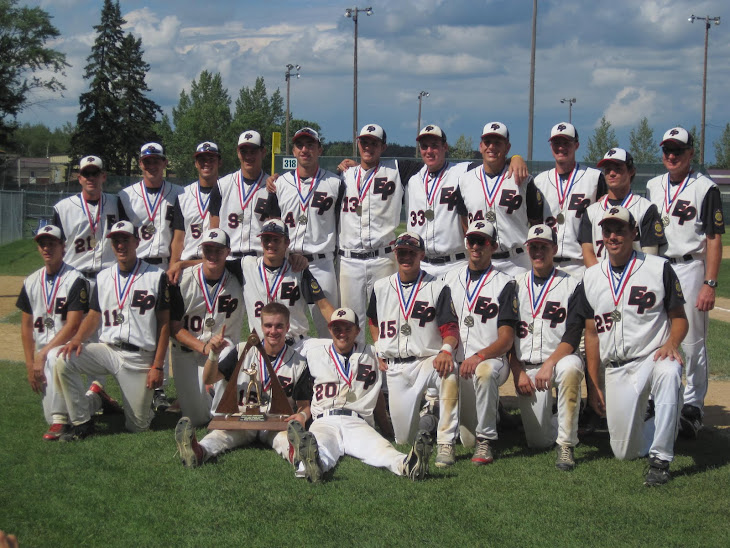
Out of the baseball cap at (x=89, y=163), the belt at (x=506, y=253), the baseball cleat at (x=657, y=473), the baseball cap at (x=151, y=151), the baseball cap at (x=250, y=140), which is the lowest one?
the baseball cleat at (x=657, y=473)

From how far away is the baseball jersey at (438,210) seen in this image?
7.05 m

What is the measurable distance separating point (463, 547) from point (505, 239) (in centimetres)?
319

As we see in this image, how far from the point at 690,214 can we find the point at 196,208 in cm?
449

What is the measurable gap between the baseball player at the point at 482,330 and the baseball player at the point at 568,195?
0.74 m

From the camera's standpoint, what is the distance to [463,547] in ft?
14.1

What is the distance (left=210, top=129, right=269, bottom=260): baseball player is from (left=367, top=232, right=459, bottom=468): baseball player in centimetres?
160

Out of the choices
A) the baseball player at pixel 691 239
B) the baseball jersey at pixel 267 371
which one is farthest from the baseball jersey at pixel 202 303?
the baseball player at pixel 691 239

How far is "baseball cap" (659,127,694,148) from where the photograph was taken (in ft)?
21.5

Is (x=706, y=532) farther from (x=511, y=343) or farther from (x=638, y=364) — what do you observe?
(x=511, y=343)

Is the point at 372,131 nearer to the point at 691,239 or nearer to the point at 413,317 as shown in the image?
the point at 413,317

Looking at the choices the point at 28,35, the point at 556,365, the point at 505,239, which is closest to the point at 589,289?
the point at 556,365

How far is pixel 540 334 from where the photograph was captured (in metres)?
6.16

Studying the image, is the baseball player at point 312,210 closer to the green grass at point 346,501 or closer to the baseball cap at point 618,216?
the green grass at point 346,501

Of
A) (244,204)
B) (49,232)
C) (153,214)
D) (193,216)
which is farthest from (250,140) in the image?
(49,232)
